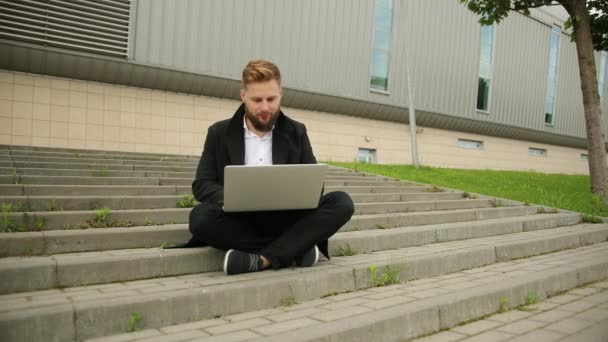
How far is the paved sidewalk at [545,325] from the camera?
2760 mm

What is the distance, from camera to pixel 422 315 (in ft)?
9.25

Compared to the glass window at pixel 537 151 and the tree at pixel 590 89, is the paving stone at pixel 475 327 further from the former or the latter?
the glass window at pixel 537 151

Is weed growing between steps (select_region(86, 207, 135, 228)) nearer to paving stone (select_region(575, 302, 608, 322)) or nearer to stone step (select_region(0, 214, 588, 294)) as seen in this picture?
stone step (select_region(0, 214, 588, 294))

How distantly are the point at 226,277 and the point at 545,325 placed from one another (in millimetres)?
2074

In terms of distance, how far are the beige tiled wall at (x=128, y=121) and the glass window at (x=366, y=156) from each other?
0.19m

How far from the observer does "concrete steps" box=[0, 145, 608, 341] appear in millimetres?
2438

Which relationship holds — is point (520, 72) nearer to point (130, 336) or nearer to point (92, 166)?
point (92, 166)

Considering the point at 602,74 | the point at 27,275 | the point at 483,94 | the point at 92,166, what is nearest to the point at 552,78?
the point at 602,74

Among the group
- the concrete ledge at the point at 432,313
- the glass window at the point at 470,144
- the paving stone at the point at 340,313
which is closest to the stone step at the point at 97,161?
the paving stone at the point at 340,313

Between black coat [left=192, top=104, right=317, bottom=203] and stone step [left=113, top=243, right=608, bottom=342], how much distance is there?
3.32ft

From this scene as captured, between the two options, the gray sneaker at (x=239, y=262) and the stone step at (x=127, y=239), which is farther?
the stone step at (x=127, y=239)

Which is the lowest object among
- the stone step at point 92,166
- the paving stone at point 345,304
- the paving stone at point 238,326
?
the paving stone at point 238,326

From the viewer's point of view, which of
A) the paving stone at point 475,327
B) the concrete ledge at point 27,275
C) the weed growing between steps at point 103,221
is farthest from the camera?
the weed growing between steps at point 103,221

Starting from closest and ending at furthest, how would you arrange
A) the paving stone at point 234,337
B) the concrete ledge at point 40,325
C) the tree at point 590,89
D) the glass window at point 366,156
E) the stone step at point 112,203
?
the concrete ledge at point 40,325 → the paving stone at point 234,337 → the stone step at point 112,203 → the tree at point 590,89 → the glass window at point 366,156
